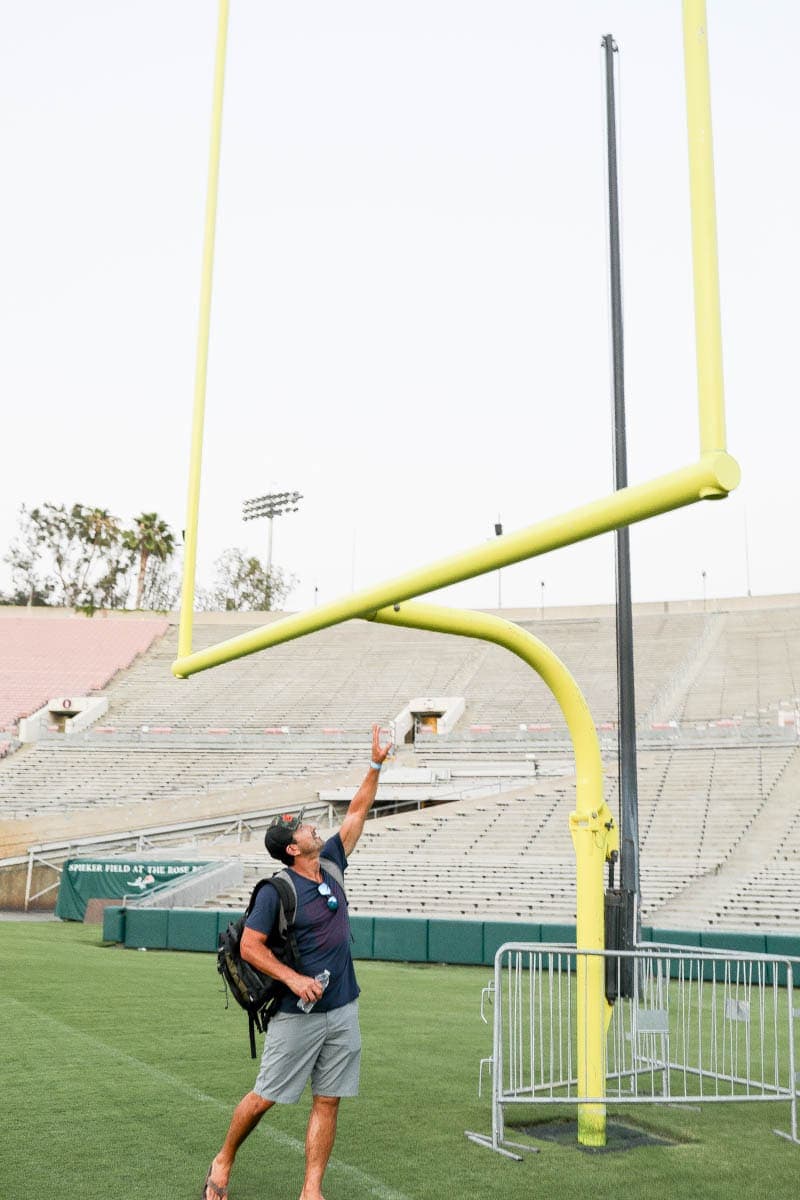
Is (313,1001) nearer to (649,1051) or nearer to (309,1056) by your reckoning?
(309,1056)

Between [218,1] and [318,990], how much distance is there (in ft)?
18.0

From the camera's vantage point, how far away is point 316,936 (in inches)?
170

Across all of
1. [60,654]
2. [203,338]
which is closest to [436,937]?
[203,338]

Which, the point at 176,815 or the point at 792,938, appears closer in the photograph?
the point at 792,938

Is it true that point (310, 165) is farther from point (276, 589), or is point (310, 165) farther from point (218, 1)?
point (276, 589)

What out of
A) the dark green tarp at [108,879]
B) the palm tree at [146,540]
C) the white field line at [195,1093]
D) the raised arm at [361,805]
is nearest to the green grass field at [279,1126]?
the white field line at [195,1093]

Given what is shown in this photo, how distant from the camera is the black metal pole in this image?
8.22 meters

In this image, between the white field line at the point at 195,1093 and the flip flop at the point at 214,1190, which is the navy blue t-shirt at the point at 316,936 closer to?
the flip flop at the point at 214,1190

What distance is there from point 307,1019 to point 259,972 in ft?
0.84

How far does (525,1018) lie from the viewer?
31.9 ft

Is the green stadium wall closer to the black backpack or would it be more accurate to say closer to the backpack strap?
the black backpack

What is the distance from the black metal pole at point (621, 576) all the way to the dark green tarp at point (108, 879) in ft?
43.0

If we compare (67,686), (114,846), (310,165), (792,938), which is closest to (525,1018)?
(792,938)

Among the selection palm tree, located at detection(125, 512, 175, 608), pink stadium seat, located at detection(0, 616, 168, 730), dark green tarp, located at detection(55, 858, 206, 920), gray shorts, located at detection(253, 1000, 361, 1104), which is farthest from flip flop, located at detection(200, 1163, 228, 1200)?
palm tree, located at detection(125, 512, 175, 608)
